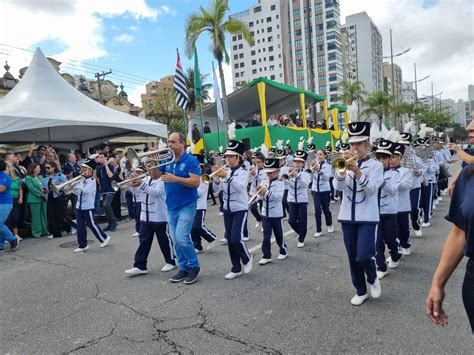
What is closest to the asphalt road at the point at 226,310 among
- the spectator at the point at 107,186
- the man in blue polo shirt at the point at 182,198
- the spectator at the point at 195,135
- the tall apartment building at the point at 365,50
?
the man in blue polo shirt at the point at 182,198

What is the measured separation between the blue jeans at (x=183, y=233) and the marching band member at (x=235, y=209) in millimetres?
576

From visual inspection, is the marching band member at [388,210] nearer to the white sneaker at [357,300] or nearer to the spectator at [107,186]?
the white sneaker at [357,300]

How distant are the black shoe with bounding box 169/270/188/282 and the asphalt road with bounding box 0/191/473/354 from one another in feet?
0.65

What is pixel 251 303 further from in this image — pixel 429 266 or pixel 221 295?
pixel 429 266

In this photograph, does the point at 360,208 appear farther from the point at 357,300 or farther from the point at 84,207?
the point at 84,207

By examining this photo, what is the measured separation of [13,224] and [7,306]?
502cm

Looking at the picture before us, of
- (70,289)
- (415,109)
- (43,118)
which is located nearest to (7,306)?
Answer: (70,289)

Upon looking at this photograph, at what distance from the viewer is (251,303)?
14.6 ft

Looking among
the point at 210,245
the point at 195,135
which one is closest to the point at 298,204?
the point at 210,245

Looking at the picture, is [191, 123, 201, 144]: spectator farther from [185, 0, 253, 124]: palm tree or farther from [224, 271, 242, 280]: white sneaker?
[224, 271, 242, 280]: white sneaker

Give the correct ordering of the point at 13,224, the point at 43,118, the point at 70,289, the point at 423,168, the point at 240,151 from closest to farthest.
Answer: the point at 70,289 < the point at 240,151 < the point at 423,168 < the point at 13,224 < the point at 43,118

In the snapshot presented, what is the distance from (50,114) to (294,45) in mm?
107634

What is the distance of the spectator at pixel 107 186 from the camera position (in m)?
10.2

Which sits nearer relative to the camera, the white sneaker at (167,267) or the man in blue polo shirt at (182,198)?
the man in blue polo shirt at (182,198)
